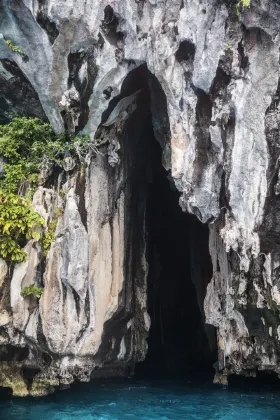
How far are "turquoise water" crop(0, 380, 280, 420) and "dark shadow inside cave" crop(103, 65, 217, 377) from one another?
2539 millimetres

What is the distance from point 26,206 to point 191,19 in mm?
5249

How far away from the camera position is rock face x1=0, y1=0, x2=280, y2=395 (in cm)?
905

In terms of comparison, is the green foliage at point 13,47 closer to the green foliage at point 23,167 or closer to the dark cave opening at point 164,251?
the green foliage at point 23,167

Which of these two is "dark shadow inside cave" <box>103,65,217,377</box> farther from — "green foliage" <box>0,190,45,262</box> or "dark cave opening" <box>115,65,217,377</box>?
"green foliage" <box>0,190,45,262</box>

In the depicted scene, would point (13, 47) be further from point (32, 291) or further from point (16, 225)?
point (32, 291)

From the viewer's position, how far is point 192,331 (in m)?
16.9

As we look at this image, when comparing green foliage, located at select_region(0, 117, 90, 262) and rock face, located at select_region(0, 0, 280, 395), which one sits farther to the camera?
green foliage, located at select_region(0, 117, 90, 262)

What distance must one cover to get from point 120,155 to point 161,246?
6253mm

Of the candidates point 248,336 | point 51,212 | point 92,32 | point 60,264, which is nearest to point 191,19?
point 92,32

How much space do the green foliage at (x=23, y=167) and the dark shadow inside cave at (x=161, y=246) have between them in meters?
1.43

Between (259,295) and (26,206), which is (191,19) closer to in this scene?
(26,206)

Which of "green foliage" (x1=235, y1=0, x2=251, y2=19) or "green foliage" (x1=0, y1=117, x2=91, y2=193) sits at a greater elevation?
"green foliage" (x1=235, y1=0, x2=251, y2=19)

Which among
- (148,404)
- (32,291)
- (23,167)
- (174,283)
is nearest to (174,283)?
(174,283)

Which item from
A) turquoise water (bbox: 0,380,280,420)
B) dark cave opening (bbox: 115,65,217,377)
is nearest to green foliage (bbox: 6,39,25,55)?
dark cave opening (bbox: 115,65,217,377)
